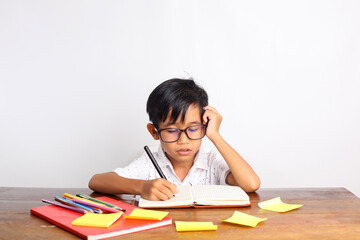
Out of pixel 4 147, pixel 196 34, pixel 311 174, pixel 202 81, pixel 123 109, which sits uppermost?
pixel 196 34

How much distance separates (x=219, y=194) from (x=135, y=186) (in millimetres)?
273

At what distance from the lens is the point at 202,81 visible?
8.13ft

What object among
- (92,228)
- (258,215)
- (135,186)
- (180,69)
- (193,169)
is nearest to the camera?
(92,228)

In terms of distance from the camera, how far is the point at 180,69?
8.08 ft

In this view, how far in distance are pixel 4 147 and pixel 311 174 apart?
192 centimetres

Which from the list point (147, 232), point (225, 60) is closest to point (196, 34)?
point (225, 60)

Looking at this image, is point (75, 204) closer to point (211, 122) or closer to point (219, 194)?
point (219, 194)

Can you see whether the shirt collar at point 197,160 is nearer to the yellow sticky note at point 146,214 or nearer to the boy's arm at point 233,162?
the boy's arm at point 233,162

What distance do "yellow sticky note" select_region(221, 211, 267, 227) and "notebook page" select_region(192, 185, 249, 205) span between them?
11 centimetres

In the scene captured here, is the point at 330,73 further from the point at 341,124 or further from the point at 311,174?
the point at 311,174

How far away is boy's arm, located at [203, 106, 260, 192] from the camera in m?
1.49

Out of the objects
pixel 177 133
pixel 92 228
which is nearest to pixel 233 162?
pixel 177 133

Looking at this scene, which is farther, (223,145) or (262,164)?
(262,164)

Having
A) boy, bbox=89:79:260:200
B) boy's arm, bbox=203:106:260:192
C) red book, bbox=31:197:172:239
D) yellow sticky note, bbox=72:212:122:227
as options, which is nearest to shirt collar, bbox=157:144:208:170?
boy, bbox=89:79:260:200
